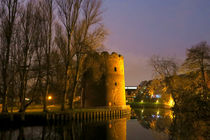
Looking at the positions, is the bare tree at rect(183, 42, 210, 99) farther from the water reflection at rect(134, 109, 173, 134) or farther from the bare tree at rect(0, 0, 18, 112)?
the bare tree at rect(0, 0, 18, 112)

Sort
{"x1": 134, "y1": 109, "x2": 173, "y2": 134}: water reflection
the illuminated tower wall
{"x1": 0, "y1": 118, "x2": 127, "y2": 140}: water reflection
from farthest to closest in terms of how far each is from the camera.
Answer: the illuminated tower wall → {"x1": 134, "y1": 109, "x2": 173, "y2": 134}: water reflection → {"x1": 0, "y1": 118, "x2": 127, "y2": 140}: water reflection

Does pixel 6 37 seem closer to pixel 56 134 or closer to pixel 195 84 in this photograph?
pixel 56 134

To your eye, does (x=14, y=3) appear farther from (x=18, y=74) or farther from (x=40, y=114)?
(x=40, y=114)

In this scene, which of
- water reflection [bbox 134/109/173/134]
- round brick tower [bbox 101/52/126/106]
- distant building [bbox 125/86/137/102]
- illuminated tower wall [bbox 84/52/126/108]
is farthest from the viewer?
distant building [bbox 125/86/137/102]

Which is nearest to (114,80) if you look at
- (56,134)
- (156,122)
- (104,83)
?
(104,83)

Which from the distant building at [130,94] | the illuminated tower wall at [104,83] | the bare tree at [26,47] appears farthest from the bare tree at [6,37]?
the distant building at [130,94]

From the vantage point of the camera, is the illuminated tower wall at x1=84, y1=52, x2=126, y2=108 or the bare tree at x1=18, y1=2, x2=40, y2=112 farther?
the illuminated tower wall at x1=84, y1=52, x2=126, y2=108

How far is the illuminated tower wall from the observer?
2716cm

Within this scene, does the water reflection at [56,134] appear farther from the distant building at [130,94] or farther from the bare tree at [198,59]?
the distant building at [130,94]

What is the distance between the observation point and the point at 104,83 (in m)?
27.5

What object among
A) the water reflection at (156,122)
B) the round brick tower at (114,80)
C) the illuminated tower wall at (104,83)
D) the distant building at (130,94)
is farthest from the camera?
the distant building at (130,94)

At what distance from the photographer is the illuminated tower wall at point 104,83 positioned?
89.1 ft

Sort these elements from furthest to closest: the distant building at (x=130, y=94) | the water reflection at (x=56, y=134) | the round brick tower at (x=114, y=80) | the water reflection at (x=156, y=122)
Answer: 1. the distant building at (x=130, y=94)
2. the round brick tower at (x=114, y=80)
3. the water reflection at (x=156, y=122)
4. the water reflection at (x=56, y=134)

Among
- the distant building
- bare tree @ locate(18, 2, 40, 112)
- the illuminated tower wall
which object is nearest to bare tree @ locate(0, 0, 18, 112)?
bare tree @ locate(18, 2, 40, 112)
